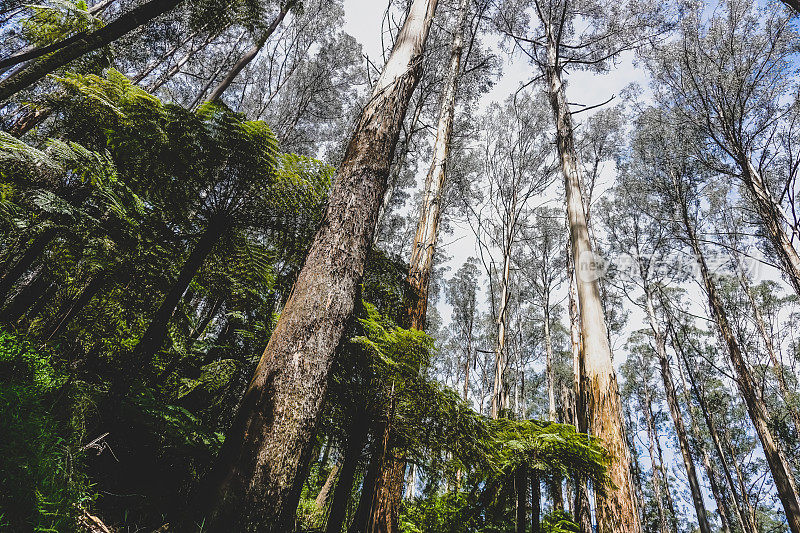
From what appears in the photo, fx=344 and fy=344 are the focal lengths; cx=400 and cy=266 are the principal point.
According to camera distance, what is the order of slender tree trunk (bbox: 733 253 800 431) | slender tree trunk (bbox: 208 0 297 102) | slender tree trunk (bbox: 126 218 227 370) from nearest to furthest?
slender tree trunk (bbox: 126 218 227 370)
slender tree trunk (bbox: 208 0 297 102)
slender tree trunk (bbox: 733 253 800 431)

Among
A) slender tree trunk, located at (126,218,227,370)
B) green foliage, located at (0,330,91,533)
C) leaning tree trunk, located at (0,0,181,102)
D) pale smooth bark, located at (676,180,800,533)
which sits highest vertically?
pale smooth bark, located at (676,180,800,533)

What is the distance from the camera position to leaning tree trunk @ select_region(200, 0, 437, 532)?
1194 mm

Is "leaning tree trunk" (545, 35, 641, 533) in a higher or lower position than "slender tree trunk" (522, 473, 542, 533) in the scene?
higher

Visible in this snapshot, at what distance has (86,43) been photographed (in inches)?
66.9

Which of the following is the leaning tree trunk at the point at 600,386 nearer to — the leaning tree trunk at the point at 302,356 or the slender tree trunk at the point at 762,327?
the leaning tree trunk at the point at 302,356

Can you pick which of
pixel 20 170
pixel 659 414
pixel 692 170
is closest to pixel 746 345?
pixel 659 414

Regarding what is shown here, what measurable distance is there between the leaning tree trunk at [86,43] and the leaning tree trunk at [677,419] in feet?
56.0

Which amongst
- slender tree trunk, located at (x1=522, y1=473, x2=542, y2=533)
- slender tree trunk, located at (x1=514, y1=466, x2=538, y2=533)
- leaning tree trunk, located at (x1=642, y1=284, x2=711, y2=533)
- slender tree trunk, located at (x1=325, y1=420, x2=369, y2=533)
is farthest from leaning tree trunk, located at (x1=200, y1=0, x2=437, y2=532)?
leaning tree trunk, located at (x1=642, y1=284, x2=711, y2=533)

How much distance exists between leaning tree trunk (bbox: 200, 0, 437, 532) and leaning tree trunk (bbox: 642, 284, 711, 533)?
15942 millimetres

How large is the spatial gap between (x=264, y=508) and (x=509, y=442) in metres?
2.36

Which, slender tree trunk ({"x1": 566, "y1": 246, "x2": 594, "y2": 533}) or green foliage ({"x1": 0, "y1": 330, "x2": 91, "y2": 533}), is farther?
slender tree trunk ({"x1": 566, "y1": 246, "x2": 594, "y2": 533})

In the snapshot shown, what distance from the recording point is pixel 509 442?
2.95 m

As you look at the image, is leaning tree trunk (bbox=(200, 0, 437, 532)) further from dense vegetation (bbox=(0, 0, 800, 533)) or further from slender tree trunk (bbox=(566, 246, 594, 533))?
slender tree trunk (bbox=(566, 246, 594, 533))

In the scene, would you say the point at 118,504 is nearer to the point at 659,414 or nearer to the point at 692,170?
the point at 692,170
